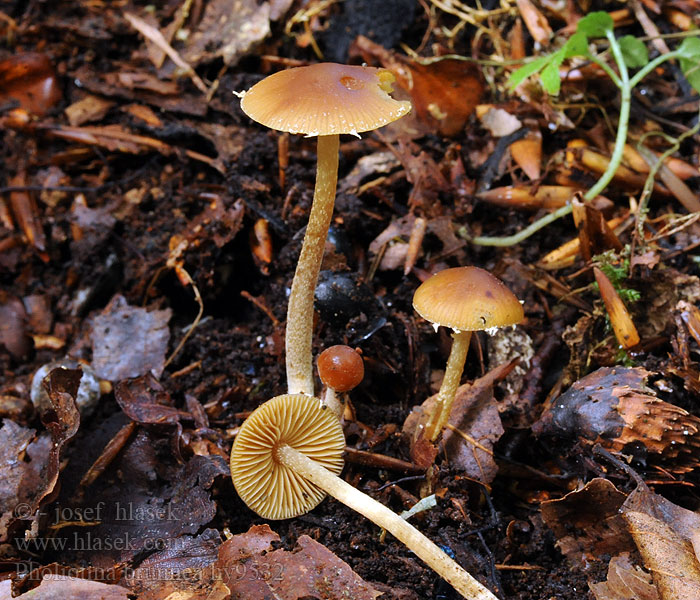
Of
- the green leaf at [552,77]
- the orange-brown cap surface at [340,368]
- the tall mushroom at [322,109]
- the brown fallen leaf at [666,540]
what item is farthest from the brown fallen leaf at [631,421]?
the green leaf at [552,77]

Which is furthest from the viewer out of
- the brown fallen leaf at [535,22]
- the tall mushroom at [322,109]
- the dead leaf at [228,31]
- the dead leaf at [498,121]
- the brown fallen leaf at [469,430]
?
the dead leaf at [228,31]

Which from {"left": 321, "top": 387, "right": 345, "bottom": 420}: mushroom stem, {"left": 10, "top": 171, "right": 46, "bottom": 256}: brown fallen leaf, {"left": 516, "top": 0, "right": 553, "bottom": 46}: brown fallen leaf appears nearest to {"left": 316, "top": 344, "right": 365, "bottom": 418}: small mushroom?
{"left": 321, "top": 387, "right": 345, "bottom": 420}: mushroom stem

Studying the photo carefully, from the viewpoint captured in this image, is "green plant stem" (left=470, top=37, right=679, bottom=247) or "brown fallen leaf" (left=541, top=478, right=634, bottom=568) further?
"green plant stem" (left=470, top=37, right=679, bottom=247)

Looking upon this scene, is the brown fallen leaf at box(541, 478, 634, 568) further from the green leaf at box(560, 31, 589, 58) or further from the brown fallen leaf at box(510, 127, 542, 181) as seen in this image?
the green leaf at box(560, 31, 589, 58)

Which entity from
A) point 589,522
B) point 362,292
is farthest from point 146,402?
point 589,522

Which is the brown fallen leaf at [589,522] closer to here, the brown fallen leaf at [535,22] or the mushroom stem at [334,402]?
the mushroom stem at [334,402]

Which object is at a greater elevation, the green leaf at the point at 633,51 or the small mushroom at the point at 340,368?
the green leaf at the point at 633,51

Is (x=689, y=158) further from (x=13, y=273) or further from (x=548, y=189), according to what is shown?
(x=13, y=273)
